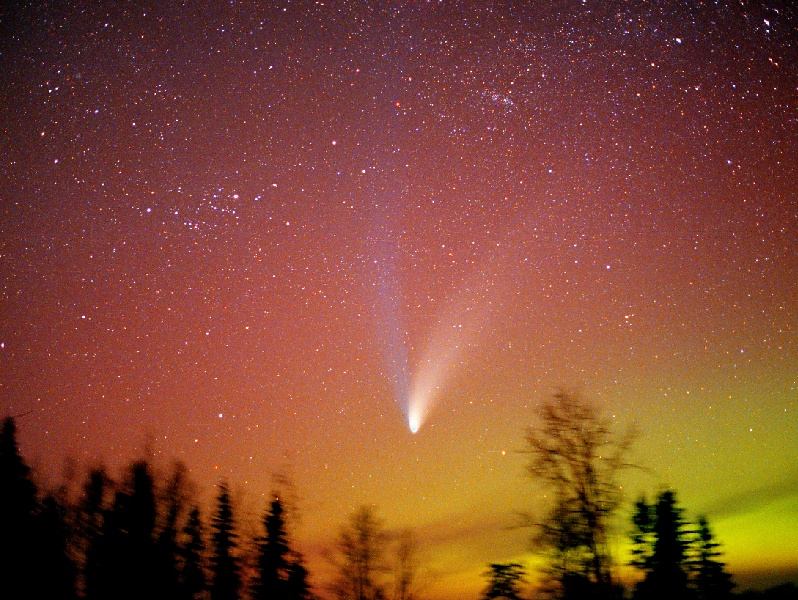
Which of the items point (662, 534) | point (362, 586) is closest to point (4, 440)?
point (362, 586)

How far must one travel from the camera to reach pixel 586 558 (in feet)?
55.1

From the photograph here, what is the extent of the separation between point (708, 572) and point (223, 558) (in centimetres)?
3213

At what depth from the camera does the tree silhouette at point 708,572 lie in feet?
118

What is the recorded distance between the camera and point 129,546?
1229 inches

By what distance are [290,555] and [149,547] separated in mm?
9001

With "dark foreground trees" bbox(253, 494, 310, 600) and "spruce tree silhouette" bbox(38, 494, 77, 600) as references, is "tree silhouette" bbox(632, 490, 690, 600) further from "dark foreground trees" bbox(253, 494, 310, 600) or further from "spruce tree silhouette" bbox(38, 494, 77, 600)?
"spruce tree silhouette" bbox(38, 494, 77, 600)

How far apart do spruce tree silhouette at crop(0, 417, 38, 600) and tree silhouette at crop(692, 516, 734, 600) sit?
39.3 metres

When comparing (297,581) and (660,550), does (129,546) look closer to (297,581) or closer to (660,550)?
(297,581)

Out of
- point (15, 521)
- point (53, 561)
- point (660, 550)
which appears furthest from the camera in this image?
point (660, 550)

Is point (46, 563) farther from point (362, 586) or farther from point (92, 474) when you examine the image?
point (362, 586)

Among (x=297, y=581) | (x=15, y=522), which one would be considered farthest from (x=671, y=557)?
(x=15, y=522)

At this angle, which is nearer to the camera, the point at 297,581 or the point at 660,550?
the point at 297,581

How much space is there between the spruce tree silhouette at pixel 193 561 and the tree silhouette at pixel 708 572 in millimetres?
32256

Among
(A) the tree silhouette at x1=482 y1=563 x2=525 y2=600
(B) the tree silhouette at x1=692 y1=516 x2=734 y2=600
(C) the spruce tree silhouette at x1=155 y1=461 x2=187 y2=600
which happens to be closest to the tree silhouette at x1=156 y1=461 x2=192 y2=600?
(C) the spruce tree silhouette at x1=155 y1=461 x2=187 y2=600
